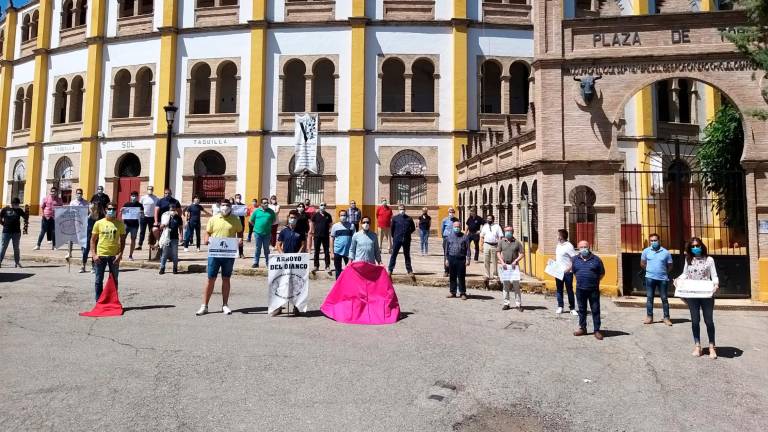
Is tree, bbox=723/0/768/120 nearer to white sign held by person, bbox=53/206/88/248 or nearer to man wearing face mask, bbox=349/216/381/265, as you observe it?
man wearing face mask, bbox=349/216/381/265

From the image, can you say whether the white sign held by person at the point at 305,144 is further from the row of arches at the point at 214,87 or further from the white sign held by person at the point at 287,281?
the white sign held by person at the point at 287,281

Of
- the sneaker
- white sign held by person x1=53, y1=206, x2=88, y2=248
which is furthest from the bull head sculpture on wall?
white sign held by person x1=53, y1=206, x2=88, y2=248

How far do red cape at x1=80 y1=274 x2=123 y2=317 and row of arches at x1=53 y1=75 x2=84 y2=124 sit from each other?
25387 millimetres

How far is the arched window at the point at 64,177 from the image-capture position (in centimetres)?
2711

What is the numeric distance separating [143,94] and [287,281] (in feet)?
79.1

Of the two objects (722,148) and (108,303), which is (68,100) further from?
(722,148)

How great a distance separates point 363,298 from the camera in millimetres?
8477

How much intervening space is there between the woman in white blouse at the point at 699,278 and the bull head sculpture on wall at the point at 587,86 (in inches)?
208

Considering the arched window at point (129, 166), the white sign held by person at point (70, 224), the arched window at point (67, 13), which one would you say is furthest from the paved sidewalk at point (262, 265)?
the arched window at point (67, 13)

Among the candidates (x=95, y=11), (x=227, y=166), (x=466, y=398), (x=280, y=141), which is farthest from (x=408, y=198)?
(x=95, y=11)

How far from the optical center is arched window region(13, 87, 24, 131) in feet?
101

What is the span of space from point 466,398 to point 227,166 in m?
21.9

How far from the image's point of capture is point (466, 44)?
2362cm

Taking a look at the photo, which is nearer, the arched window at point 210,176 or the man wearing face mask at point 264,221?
the man wearing face mask at point 264,221
